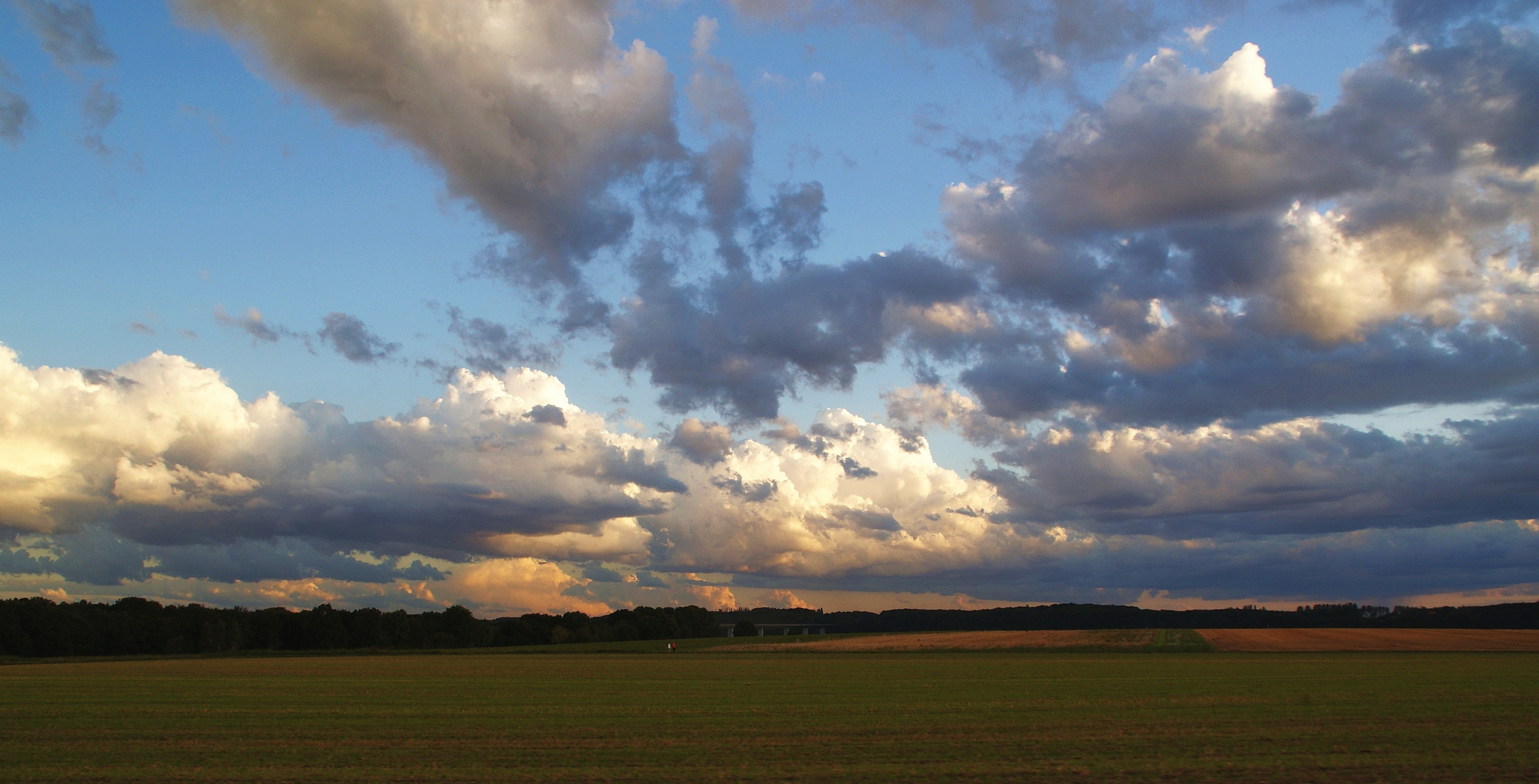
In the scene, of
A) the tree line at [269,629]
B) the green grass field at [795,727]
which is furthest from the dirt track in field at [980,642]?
the tree line at [269,629]

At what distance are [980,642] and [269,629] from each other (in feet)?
323

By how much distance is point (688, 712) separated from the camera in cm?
3158

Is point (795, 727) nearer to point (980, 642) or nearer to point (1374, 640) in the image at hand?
point (980, 642)

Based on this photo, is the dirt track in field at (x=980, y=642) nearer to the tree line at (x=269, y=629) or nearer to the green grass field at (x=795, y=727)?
the green grass field at (x=795, y=727)

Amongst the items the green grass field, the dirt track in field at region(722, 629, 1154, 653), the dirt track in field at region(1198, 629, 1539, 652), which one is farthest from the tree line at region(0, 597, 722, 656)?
the dirt track in field at region(1198, 629, 1539, 652)

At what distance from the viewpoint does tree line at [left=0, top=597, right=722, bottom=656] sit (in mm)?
111812

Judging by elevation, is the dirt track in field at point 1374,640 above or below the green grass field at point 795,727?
below

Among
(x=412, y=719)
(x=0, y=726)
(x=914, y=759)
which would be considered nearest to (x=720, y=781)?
(x=914, y=759)

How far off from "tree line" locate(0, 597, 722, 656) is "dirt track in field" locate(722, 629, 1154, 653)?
5781 cm

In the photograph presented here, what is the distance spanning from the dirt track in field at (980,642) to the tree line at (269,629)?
57.8 metres

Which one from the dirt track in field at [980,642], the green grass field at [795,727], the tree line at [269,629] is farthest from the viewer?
the tree line at [269,629]

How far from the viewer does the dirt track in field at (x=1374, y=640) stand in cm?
8975

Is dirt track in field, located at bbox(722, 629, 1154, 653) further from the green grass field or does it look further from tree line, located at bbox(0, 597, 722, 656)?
tree line, located at bbox(0, 597, 722, 656)

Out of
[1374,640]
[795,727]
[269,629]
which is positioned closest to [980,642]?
[1374,640]
